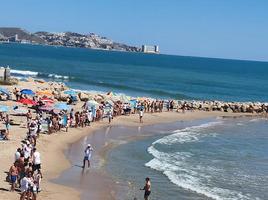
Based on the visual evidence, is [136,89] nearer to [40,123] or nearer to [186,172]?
[40,123]

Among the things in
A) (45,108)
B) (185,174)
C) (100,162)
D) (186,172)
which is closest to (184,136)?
(45,108)

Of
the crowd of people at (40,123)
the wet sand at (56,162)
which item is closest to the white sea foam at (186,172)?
the wet sand at (56,162)

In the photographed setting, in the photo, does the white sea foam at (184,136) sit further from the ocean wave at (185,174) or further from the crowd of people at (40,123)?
the crowd of people at (40,123)

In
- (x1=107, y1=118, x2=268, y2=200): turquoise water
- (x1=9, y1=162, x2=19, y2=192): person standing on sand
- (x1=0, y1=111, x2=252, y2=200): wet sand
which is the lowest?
(x1=107, y1=118, x2=268, y2=200): turquoise water

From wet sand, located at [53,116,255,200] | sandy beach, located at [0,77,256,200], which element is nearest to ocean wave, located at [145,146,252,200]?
wet sand, located at [53,116,255,200]

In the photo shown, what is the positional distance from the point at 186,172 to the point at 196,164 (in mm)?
2330

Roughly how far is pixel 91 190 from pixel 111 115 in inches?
721

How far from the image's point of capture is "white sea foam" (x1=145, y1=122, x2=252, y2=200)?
74.2 ft

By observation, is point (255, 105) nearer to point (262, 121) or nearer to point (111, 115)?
point (262, 121)

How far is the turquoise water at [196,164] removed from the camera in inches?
892

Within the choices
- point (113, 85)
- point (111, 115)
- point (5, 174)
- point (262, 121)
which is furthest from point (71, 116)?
point (113, 85)

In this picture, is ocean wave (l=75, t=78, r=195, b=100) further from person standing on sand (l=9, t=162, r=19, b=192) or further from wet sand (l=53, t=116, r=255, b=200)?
person standing on sand (l=9, t=162, r=19, b=192)

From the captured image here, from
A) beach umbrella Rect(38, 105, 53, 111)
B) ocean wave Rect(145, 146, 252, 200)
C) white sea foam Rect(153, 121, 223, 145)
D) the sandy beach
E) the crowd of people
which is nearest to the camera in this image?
the crowd of people

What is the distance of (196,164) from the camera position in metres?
28.1
